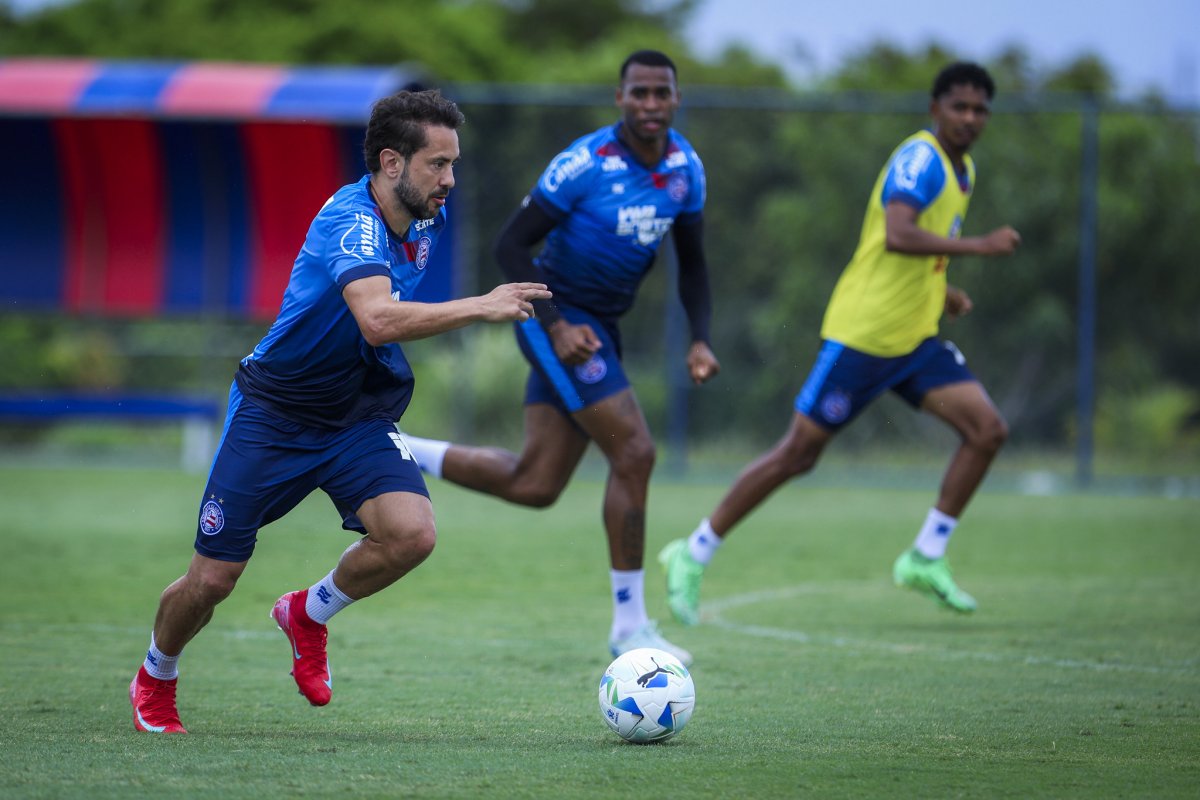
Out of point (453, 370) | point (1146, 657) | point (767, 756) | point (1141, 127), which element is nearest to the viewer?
point (767, 756)

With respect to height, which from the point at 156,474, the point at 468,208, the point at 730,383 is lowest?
the point at 156,474

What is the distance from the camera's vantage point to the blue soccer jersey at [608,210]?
7129 millimetres

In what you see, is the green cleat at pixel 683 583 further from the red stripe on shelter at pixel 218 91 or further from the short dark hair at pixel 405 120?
the red stripe on shelter at pixel 218 91

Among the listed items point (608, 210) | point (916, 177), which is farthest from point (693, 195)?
point (916, 177)

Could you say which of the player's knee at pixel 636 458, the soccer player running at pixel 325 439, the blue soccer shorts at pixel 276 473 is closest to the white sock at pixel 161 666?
the soccer player running at pixel 325 439

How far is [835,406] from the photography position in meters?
8.16

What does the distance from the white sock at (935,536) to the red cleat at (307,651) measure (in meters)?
3.52

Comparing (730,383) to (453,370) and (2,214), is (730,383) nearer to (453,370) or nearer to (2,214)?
(453,370)

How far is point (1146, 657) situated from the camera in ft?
22.7

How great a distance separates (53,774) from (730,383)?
13.1m

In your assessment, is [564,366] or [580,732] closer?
[580,732]

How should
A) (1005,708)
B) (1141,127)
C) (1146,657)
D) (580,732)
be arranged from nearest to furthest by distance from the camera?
(580,732), (1005,708), (1146,657), (1141,127)

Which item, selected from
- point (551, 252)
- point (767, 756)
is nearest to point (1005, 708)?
point (767, 756)

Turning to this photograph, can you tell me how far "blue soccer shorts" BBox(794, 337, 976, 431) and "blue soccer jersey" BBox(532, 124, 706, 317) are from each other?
4.35ft
